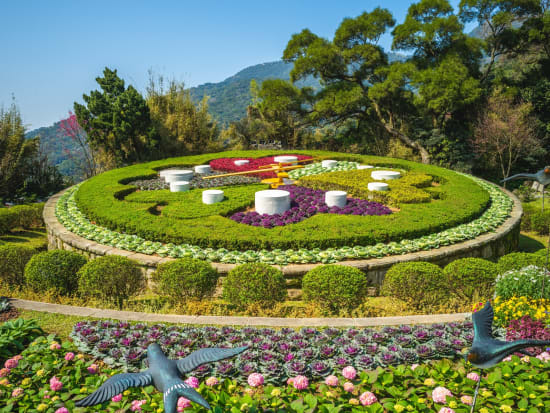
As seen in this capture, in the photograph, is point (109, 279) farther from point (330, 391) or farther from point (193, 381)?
point (330, 391)

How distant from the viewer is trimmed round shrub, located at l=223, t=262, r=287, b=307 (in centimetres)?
512

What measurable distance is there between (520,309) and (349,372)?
2.23 meters

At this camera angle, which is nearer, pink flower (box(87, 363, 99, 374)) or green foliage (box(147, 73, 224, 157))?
pink flower (box(87, 363, 99, 374))

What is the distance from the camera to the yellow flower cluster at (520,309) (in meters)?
4.09

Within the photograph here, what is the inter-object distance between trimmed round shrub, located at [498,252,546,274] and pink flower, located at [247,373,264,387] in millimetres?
3887

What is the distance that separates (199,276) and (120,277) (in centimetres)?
115

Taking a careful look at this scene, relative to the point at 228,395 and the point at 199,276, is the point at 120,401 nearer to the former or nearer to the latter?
the point at 228,395

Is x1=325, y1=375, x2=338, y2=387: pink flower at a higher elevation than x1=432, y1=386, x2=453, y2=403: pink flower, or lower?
higher

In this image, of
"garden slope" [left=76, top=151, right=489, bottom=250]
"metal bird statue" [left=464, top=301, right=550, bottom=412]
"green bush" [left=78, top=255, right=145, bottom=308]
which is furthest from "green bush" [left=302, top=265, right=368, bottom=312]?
"metal bird statue" [left=464, top=301, right=550, bottom=412]

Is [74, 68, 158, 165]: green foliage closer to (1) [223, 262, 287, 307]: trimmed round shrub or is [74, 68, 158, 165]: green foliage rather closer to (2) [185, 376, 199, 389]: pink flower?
(1) [223, 262, 287, 307]: trimmed round shrub

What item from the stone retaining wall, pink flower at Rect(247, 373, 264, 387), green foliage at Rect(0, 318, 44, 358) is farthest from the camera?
the stone retaining wall

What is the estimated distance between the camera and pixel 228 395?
314cm

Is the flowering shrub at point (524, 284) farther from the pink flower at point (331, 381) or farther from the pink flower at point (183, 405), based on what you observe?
the pink flower at point (183, 405)

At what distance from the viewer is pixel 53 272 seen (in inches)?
224
